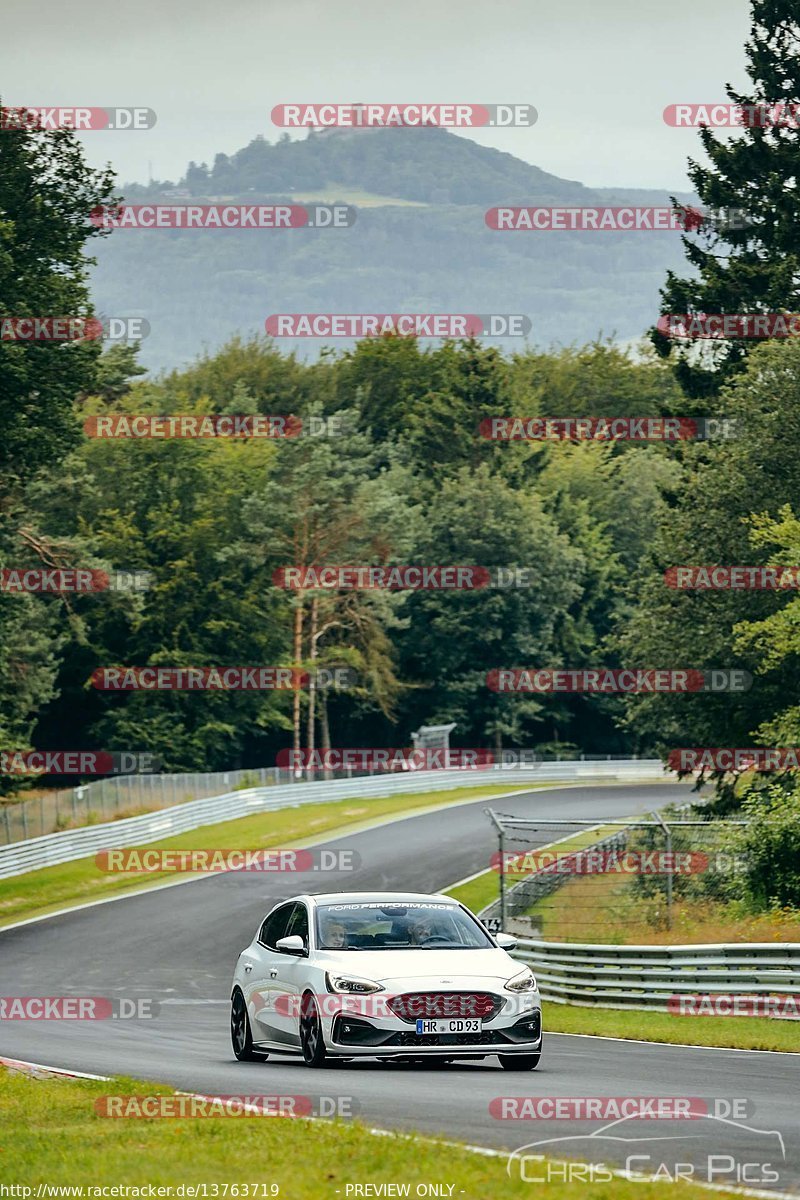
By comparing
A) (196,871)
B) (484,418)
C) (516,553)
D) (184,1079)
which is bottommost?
(196,871)

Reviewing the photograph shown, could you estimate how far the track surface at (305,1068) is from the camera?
32.4ft

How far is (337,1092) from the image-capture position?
492 inches

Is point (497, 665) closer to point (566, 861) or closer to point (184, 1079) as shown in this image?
point (566, 861)

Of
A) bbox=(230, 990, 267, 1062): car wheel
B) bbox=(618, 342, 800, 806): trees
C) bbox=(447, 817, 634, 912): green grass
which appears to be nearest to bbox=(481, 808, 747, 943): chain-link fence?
bbox=(447, 817, 634, 912): green grass

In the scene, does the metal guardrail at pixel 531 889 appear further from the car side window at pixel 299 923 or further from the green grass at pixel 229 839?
the green grass at pixel 229 839

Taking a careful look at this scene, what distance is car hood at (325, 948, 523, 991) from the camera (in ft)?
46.0

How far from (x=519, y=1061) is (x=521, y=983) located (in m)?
0.67

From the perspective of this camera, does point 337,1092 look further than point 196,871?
No

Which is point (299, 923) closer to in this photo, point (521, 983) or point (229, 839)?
point (521, 983)

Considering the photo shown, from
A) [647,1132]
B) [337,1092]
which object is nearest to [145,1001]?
[337,1092]

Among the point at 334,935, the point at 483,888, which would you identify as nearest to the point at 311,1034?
the point at 334,935

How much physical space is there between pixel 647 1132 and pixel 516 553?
252 ft

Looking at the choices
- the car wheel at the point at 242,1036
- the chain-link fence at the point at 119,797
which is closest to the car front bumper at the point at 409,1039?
the car wheel at the point at 242,1036

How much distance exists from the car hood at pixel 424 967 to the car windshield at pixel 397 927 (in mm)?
235
